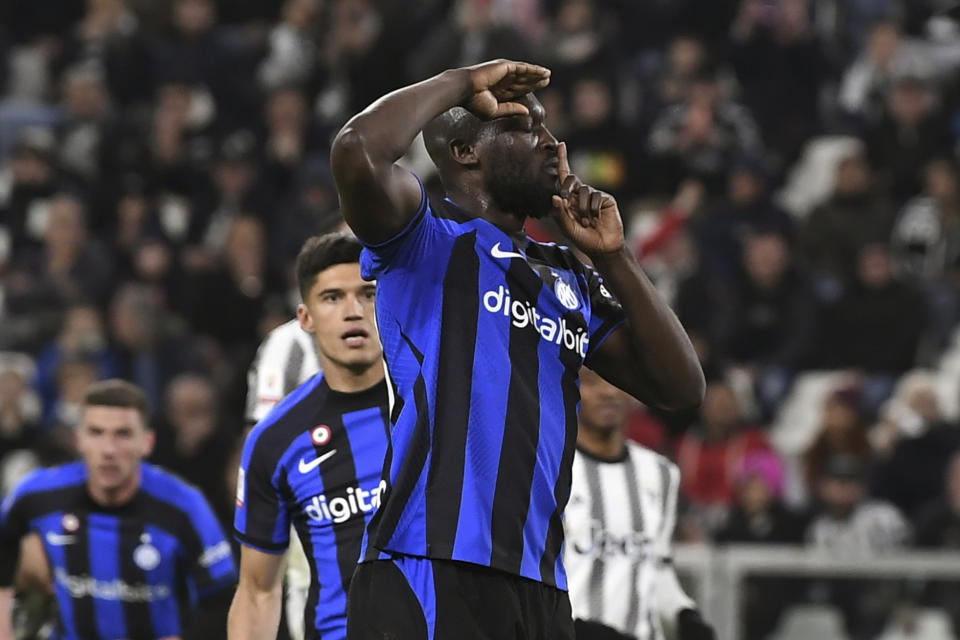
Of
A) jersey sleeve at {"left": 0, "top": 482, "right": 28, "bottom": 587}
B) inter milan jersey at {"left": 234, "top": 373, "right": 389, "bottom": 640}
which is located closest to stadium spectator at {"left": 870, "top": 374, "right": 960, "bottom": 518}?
jersey sleeve at {"left": 0, "top": 482, "right": 28, "bottom": 587}

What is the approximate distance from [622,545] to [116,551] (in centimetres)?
200

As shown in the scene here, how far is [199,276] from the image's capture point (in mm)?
12883

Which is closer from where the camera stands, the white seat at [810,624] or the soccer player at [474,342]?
the soccer player at [474,342]

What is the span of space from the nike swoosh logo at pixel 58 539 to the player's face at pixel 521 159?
373 cm

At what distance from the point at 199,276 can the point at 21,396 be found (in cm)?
178

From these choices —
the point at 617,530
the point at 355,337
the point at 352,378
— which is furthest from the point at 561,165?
the point at 617,530

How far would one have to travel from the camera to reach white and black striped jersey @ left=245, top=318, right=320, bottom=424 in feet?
20.0

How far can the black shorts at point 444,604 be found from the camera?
138 inches

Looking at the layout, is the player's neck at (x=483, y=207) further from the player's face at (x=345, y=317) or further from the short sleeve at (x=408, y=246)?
the player's face at (x=345, y=317)

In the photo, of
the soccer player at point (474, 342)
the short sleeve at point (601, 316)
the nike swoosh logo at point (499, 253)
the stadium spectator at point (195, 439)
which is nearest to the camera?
the soccer player at point (474, 342)

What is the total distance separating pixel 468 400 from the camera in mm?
3562

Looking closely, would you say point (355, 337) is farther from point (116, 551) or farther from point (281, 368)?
point (116, 551)

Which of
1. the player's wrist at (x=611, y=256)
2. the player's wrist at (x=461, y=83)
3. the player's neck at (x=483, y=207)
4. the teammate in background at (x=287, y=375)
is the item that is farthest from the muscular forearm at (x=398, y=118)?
the teammate in background at (x=287, y=375)

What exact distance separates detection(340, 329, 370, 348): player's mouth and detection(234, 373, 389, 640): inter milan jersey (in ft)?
0.51
